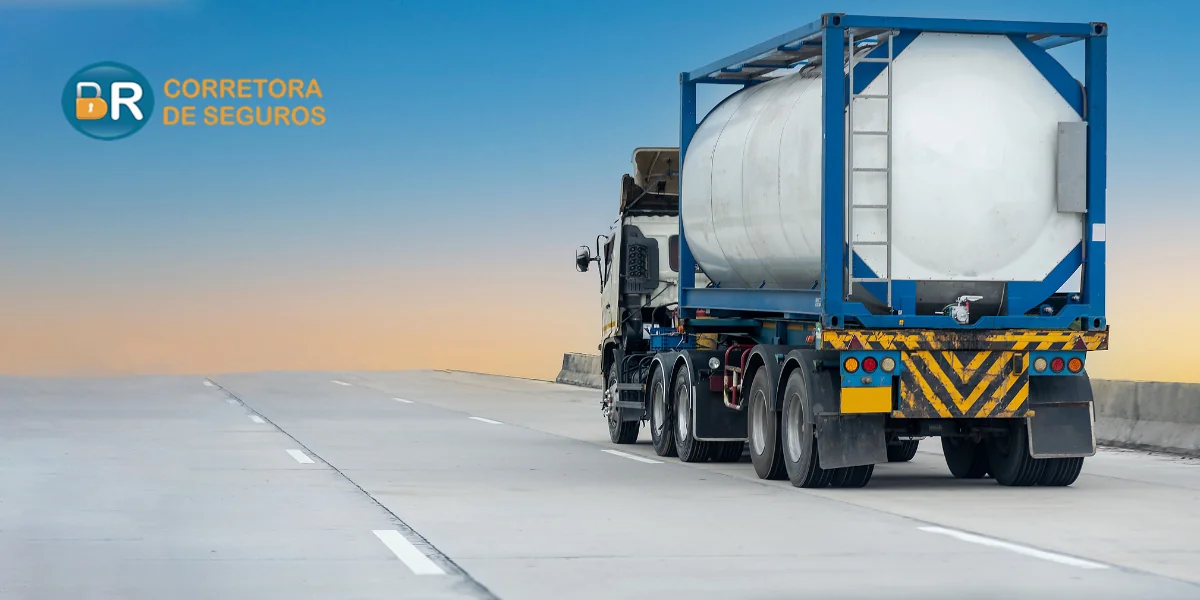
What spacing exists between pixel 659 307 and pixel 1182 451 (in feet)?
21.6

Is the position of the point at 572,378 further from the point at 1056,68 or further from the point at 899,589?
the point at 899,589

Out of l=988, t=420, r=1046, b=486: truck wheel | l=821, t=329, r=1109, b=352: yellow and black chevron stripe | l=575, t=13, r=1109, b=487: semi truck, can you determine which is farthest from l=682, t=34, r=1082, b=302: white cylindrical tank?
l=988, t=420, r=1046, b=486: truck wheel

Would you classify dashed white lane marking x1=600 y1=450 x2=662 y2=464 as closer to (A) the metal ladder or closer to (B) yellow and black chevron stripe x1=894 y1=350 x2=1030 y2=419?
(B) yellow and black chevron stripe x1=894 y1=350 x2=1030 y2=419

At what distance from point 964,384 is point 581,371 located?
32.3 m

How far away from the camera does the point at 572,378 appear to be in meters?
49.5

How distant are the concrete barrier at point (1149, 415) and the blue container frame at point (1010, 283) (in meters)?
5.10

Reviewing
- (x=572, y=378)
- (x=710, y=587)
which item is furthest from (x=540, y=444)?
(x=572, y=378)

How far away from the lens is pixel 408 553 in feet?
38.9

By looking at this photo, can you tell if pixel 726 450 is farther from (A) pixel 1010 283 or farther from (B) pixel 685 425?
(A) pixel 1010 283

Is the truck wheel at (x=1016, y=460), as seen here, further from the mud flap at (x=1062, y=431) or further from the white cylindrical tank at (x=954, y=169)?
the white cylindrical tank at (x=954, y=169)

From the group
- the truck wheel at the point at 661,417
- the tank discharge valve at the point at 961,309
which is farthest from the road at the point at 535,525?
the tank discharge valve at the point at 961,309

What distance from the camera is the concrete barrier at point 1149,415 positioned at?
71.6 ft

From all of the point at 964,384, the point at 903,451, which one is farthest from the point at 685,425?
the point at 964,384

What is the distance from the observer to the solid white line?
11056 mm
